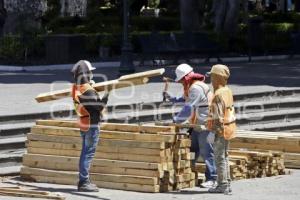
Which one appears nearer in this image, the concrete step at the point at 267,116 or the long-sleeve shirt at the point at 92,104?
the long-sleeve shirt at the point at 92,104

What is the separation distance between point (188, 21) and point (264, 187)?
2275cm

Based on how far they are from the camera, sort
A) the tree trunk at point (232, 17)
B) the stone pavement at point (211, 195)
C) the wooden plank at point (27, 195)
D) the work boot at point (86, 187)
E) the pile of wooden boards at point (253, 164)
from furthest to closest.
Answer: the tree trunk at point (232, 17)
the pile of wooden boards at point (253, 164)
the work boot at point (86, 187)
the stone pavement at point (211, 195)
the wooden plank at point (27, 195)

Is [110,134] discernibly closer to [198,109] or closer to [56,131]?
[56,131]

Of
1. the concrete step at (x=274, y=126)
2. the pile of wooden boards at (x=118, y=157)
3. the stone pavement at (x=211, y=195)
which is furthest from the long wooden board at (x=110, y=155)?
the concrete step at (x=274, y=126)

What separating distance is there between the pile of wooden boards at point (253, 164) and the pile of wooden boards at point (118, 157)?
927mm

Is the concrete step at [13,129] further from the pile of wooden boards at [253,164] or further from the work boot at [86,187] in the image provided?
the pile of wooden boards at [253,164]

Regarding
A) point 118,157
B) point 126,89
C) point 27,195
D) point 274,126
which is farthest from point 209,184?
point 126,89

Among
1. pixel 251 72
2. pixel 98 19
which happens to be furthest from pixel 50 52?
pixel 98 19

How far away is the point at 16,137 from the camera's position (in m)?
15.3

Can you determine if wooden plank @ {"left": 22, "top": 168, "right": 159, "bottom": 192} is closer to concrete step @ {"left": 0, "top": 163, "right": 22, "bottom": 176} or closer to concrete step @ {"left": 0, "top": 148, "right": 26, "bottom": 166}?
concrete step @ {"left": 0, "top": 163, "right": 22, "bottom": 176}

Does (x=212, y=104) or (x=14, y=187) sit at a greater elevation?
(x=212, y=104)

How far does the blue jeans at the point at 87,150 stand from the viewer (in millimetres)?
12211

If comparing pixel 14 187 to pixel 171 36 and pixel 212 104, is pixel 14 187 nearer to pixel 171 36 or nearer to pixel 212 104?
pixel 212 104

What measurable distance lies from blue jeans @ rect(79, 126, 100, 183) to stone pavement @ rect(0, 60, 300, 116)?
4.03 m
